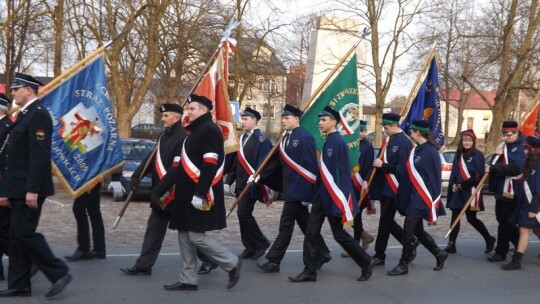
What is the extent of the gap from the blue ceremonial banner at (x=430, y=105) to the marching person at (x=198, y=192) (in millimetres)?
3598

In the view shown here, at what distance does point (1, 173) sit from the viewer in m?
7.06

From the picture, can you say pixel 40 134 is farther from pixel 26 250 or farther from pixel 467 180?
pixel 467 180

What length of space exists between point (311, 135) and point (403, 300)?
2.17 m

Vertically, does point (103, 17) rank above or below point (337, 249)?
above

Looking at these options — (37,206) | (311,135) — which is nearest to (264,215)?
(311,135)

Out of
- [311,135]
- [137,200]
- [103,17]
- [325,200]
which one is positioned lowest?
[137,200]

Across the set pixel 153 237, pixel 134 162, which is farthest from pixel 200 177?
pixel 134 162

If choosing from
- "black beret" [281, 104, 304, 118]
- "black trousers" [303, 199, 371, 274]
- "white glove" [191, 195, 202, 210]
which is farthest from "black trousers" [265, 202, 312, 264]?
"white glove" [191, 195, 202, 210]

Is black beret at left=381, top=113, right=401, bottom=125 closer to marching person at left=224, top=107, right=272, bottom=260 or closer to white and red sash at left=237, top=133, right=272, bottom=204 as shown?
marching person at left=224, top=107, right=272, bottom=260

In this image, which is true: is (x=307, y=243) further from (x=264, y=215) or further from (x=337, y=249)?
(x=264, y=215)

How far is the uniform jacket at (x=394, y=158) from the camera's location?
9141 mm

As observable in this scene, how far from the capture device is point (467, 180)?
417 inches

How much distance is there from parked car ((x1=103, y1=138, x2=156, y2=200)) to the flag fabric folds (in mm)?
8149

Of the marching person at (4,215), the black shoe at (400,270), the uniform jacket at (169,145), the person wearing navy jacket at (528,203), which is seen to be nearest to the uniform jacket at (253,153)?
the uniform jacket at (169,145)
